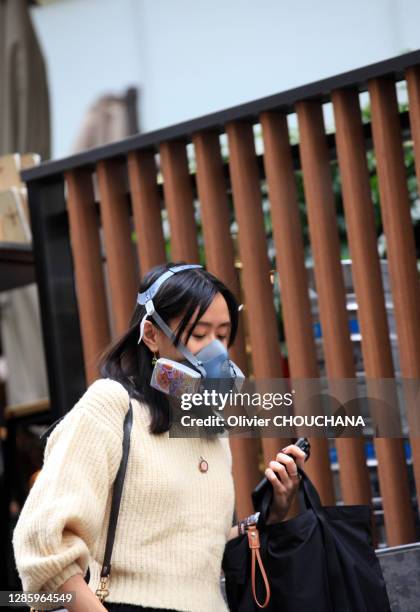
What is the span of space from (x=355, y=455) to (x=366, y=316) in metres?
0.45

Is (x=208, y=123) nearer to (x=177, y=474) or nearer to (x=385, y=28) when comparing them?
(x=177, y=474)

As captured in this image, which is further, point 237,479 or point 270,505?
point 237,479

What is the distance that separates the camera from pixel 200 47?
821 centimetres

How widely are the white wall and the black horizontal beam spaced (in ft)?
12.1

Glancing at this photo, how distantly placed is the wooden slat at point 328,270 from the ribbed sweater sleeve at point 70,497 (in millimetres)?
1235

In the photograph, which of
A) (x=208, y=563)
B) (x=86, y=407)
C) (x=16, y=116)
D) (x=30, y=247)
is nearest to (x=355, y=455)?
(x=208, y=563)

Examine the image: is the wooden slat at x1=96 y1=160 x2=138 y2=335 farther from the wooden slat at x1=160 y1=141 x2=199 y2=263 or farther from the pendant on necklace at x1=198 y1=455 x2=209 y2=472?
the pendant on necklace at x1=198 y1=455 x2=209 y2=472

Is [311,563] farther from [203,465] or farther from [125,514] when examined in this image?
[125,514]

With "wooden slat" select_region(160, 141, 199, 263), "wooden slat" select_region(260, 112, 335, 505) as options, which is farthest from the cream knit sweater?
"wooden slat" select_region(160, 141, 199, 263)

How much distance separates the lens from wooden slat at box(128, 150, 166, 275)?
3742mm


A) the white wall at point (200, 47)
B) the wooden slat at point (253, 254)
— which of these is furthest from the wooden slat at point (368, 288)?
the white wall at point (200, 47)

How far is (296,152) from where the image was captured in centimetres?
376

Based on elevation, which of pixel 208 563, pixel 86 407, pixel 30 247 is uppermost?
pixel 30 247

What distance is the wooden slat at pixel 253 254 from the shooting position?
3.49 m
